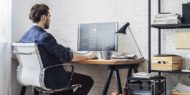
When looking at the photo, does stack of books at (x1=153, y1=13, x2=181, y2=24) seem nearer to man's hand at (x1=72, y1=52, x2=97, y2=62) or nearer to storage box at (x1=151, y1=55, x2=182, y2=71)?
storage box at (x1=151, y1=55, x2=182, y2=71)

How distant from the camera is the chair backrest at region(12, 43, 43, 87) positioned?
A: 8.89ft

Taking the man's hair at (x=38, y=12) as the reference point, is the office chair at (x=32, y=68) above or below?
below

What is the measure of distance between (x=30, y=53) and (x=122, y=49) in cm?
125

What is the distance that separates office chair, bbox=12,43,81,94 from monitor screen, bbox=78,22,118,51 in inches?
24.6

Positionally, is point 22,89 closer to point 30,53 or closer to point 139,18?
point 30,53

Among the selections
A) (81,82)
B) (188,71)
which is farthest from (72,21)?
(188,71)

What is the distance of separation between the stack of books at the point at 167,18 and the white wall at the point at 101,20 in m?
0.27

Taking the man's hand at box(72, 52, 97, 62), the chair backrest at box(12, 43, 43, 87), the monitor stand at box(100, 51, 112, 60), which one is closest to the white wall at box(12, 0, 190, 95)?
the monitor stand at box(100, 51, 112, 60)

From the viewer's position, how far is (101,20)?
12.3ft

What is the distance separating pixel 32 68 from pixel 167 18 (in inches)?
55.2

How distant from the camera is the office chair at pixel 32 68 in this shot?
2.72 meters

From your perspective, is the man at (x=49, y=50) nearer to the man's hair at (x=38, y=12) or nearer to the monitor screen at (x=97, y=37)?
the man's hair at (x=38, y=12)

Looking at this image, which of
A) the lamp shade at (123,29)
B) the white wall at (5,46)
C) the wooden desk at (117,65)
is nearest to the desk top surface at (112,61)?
the wooden desk at (117,65)

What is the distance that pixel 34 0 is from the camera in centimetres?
387
